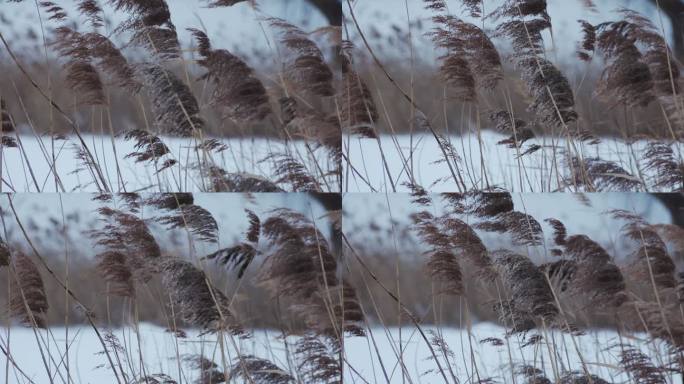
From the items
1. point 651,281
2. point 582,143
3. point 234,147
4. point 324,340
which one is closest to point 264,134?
point 234,147

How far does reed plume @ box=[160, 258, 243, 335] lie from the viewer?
3.11m

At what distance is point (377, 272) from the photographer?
3199 millimetres

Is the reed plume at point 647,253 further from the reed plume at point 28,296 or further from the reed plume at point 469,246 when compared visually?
the reed plume at point 28,296

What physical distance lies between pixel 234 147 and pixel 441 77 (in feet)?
2.38

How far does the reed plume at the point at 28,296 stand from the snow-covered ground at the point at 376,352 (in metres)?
0.04

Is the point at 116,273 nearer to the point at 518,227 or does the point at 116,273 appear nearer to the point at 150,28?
the point at 150,28

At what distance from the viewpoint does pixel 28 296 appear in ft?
10.1

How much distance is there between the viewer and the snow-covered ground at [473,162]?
3236mm

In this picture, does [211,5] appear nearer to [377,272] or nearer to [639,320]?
[377,272]

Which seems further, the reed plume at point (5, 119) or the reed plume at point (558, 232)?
the reed plume at point (558, 232)

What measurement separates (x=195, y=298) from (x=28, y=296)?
1.70 feet

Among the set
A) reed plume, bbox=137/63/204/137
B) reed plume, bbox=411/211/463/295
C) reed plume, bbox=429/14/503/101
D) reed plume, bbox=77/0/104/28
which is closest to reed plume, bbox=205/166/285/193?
reed plume, bbox=137/63/204/137

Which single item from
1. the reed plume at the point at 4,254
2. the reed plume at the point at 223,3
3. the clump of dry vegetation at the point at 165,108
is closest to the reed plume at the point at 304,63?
the clump of dry vegetation at the point at 165,108

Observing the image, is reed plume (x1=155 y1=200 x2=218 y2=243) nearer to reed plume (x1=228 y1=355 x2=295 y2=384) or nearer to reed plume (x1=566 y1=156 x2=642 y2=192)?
reed plume (x1=228 y1=355 x2=295 y2=384)
